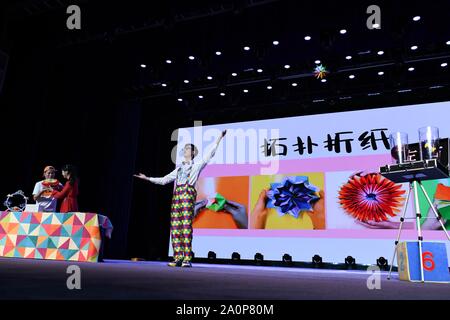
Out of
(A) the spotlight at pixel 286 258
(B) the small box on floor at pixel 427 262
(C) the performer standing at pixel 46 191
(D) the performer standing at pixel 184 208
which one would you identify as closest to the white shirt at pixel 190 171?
(D) the performer standing at pixel 184 208

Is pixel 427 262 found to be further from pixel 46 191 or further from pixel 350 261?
pixel 46 191

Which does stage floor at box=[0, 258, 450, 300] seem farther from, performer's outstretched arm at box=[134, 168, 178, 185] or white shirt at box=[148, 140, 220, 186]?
performer's outstretched arm at box=[134, 168, 178, 185]

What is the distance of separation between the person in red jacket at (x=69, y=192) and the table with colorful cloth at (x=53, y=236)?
155 mm

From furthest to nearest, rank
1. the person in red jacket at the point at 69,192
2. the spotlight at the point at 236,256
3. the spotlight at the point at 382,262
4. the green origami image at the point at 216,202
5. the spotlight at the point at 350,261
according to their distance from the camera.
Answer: the green origami image at the point at 216,202, the spotlight at the point at 236,256, the spotlight at the point at 350,261, the spotlight at the point at 382,262, the person in red jacket at the point at 69,192

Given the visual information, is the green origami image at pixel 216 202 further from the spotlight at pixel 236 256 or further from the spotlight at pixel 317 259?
the spotlight at pixel 317 259

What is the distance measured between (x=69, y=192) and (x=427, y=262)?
334 centimetres

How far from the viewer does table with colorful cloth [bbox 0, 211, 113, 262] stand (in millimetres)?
3650

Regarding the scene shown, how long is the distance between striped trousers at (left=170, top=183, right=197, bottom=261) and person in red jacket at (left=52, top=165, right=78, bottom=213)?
49.8 inches

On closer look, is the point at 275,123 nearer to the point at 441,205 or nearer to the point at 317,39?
the point at 317,39

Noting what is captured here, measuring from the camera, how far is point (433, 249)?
7.76ft

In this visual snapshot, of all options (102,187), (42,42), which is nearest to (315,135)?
(102,187)

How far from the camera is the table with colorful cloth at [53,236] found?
365 centimetres

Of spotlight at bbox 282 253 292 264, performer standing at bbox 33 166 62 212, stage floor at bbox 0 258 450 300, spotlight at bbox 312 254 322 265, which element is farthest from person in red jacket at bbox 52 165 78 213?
spotlight at bbox 312 254 322 265

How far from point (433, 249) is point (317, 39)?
3494mm
